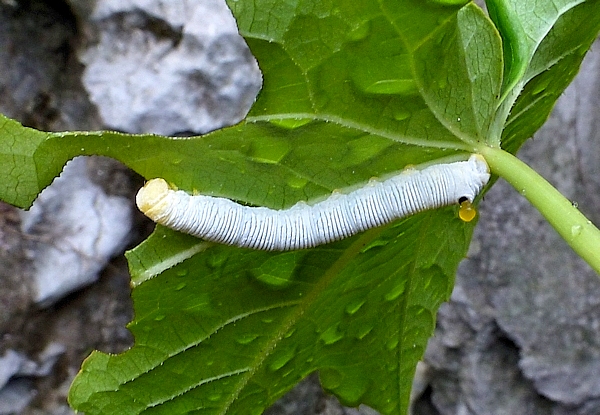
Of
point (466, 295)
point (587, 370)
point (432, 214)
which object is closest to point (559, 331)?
point (587, 370)

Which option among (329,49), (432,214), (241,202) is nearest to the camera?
(329,49)

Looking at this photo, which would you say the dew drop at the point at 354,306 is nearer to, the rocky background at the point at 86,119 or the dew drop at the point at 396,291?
the dew drop at the point at 396,291

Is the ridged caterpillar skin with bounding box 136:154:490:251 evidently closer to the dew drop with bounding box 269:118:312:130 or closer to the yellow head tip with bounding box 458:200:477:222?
the yellow head tip with bounding box 458:200:477:222

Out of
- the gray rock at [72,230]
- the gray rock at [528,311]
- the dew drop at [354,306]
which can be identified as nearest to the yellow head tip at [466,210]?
the dew drop at [354,306]

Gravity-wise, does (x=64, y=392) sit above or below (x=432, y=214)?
below

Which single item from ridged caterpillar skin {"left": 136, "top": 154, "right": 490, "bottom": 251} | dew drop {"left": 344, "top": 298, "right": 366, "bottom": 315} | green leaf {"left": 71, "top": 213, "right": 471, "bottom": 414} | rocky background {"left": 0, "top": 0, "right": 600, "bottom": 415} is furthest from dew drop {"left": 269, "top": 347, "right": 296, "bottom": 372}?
rocky background {"left": 0, "top": 0, "right": 600, "bottom": 415}

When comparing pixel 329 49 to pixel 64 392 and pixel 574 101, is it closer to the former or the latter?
pixel 64 392
